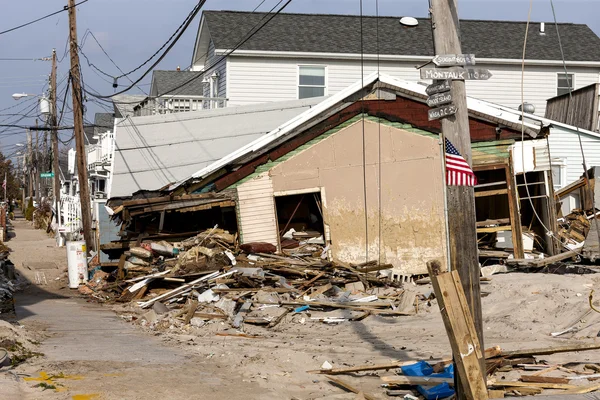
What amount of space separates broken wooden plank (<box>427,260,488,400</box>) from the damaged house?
36.7ft

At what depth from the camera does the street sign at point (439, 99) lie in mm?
7602

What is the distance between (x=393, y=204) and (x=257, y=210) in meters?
3.36

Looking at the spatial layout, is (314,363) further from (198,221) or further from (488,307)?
(198,221)

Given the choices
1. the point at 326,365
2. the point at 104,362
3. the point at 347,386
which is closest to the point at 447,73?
the point at 347,386

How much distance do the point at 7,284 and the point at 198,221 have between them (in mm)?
4974

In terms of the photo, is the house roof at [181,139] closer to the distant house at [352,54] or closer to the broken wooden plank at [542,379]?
the distant house at [352,54]

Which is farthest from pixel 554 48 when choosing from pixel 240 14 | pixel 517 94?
pixel 240 14

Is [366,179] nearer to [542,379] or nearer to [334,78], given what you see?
→ [542,379]

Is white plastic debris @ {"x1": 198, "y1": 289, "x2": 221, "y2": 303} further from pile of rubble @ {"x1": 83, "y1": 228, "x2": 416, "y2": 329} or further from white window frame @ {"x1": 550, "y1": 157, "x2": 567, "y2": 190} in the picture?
white window frame @ {"x1": 550, "y1": 157, "x2": 567, "y2": 190}

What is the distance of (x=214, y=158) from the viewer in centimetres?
2436

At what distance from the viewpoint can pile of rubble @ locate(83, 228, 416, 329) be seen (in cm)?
1473

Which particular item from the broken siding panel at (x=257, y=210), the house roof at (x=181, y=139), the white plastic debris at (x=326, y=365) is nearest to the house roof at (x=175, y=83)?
the house roof at (x=181, y=139)

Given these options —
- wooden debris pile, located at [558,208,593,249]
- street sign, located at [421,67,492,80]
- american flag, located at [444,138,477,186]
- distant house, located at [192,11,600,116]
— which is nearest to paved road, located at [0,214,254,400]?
american flag, located at [444,138,477,186]

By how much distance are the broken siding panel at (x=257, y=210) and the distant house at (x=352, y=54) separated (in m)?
10.7
